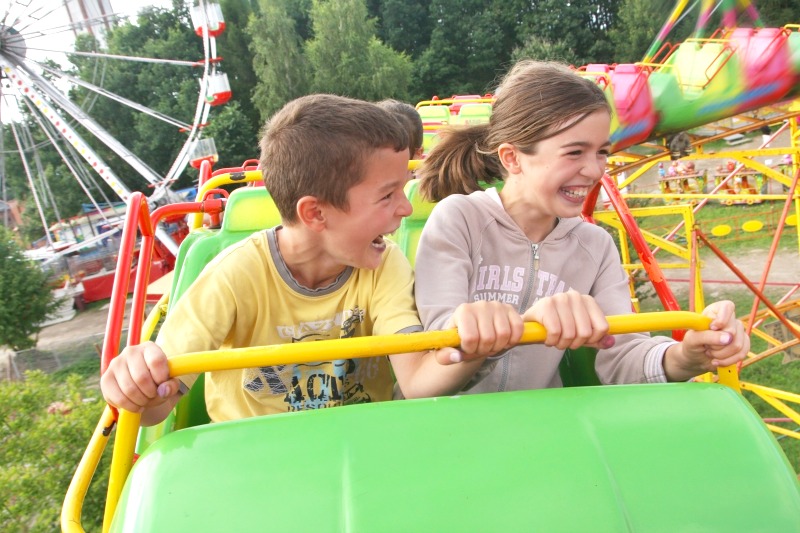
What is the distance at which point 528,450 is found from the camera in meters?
0.93

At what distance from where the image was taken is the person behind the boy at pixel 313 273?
131 cm

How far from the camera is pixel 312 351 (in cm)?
94

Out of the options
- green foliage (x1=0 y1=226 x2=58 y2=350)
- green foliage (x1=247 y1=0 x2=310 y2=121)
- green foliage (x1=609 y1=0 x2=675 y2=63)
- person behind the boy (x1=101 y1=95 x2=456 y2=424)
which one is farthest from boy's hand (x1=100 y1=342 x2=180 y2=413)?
green foliage (x1=609 y1=0 x2=675 y2=63)

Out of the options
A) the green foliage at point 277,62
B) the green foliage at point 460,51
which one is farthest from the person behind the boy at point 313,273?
the green foliage at point 460,51

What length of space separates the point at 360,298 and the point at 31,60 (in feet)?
44.7

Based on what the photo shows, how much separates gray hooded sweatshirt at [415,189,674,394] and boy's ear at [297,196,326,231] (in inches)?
9.3

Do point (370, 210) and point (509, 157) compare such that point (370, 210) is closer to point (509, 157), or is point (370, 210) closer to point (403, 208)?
point (403, 208)

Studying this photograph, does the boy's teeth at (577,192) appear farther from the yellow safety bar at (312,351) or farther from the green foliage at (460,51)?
the green foliage at (460,51)

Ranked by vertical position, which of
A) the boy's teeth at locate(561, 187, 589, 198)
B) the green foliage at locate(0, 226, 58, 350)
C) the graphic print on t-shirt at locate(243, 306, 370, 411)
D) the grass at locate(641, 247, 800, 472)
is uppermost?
the boy's teeth at locate(561, 187, 589, 198)

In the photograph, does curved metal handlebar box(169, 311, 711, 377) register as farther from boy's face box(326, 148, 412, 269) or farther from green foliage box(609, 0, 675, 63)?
green foliage box(609, 0, 675, 63)

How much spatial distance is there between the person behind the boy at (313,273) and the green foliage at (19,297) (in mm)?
11156

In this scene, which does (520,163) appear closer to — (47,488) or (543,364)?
(543,364)

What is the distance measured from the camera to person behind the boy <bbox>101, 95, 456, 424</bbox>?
131cm

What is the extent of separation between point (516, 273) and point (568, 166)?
0.26 metres
